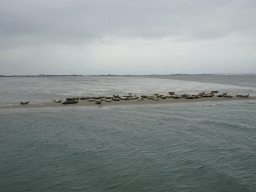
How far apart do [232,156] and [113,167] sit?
23.0 feet

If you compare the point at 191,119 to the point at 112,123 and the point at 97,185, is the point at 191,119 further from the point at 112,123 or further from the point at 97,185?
the point at 97,185

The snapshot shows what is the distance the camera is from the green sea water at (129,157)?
26.6 feet

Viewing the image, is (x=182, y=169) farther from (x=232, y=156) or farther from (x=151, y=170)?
(x=232, y=156)

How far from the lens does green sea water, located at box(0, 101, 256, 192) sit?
8.09 m

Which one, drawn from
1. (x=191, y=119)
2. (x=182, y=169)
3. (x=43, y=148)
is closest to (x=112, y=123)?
(x=43, y=148)

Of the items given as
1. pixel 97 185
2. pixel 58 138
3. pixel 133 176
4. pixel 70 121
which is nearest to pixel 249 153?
pixel 133 176

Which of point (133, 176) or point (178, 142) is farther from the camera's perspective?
point (178, 142)

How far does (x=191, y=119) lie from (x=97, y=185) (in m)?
14.0

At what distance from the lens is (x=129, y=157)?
412 inches

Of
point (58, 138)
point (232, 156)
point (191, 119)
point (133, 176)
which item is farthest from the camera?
point (191, 119)

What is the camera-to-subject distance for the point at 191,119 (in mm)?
19172

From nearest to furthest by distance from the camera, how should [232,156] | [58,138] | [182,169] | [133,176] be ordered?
[133,176] → [182,169] → [232,156] → [58,138]

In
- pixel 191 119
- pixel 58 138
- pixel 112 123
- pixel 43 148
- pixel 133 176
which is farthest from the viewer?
pixel 191 119

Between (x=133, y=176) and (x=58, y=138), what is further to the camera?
(x=58, y=138)
